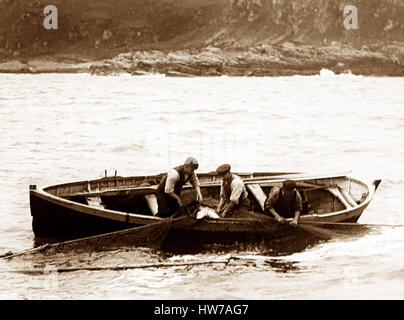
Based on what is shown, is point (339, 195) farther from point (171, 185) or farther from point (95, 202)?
point (95, 202)

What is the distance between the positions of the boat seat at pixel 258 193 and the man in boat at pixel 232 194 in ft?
2.62

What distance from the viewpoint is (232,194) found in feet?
41.3

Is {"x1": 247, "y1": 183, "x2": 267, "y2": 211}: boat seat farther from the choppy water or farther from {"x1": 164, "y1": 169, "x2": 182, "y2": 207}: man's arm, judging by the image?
{"x1": 164, "y1": 169, "x2": 182, "y2": 207}: man's arm

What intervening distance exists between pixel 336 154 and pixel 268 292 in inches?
755

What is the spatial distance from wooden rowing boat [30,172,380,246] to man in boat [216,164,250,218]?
51cm

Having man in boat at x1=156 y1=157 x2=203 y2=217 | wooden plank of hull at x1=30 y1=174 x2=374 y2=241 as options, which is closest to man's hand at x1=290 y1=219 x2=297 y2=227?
wooden plank of hull at x1=30 y1=174 x2=374 y2=241

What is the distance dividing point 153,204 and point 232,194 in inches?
73.6

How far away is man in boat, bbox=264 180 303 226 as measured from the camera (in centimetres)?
1240

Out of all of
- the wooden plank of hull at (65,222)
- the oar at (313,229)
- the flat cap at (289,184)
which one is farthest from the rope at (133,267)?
the flat cap at (289,184)

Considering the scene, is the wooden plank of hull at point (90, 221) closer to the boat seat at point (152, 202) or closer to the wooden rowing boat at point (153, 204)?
the wooden rowing boat at point (153, 204)

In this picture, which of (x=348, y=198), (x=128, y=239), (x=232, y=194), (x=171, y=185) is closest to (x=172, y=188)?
(x=171, y=185)

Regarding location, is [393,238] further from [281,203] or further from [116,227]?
[116,227]

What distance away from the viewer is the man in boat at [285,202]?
488 inches

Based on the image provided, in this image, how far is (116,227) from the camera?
12.1 metres
